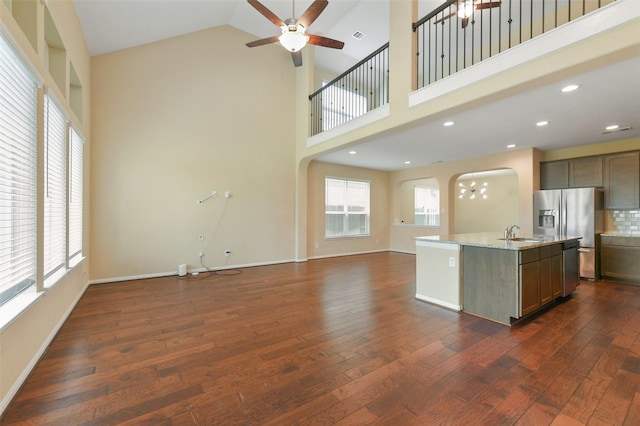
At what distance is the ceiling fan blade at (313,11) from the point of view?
9.92 ft

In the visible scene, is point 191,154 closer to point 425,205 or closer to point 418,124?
point 418,124

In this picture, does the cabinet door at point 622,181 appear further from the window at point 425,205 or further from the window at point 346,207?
the window at point 425,205

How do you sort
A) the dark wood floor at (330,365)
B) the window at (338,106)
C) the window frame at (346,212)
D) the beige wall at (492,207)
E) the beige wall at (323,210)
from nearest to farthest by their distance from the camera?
1. the dark wood floor at (330,365)
2. the window at (338,106)
3. the beige wall at (323,210)
4. the window frame at (346,212)
5. the beige wall at (492,207)

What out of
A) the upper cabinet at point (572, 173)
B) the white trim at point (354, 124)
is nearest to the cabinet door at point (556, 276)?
the upper cabinet at point (572, 173)

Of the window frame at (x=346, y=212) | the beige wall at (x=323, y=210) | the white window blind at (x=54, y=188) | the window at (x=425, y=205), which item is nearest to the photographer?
the white window blind at (x=54, y=188)

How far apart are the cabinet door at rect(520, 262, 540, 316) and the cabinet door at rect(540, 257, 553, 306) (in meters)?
0.12

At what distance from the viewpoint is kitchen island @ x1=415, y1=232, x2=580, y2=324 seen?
9.51ft

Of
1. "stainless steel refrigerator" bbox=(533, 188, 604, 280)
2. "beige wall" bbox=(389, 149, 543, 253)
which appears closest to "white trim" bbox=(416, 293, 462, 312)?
"stainless steel refrigerator" bbox=(533, 188, 604, 280)

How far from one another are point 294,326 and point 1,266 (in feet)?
7.32

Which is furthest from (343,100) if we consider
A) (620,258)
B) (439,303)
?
(620,258)

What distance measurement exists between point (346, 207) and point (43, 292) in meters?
6.26

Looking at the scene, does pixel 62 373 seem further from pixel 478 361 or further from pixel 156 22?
pixel 156 22

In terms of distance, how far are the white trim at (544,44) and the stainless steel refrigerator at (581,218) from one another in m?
3.59

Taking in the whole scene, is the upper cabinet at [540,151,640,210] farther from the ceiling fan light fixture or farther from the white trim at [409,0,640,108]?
the ceiling fan light fixture
